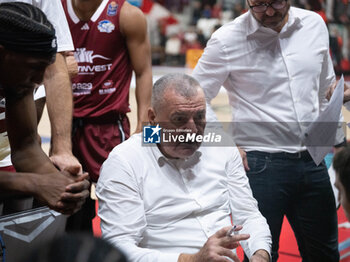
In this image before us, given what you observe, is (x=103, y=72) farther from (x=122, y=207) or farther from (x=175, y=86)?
(x=122, y=207)

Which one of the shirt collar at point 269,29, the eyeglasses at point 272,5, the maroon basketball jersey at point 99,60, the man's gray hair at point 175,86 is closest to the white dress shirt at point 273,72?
the shirt collar at point 269,29

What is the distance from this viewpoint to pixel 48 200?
1743 mm

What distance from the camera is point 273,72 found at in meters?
2.77

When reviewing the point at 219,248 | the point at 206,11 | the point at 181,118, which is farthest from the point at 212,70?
the point at 206,11

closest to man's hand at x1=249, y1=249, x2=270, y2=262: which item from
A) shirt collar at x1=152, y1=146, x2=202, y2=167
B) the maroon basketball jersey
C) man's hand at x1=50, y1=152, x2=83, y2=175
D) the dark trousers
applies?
the dark trousers

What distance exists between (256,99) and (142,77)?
89 cm

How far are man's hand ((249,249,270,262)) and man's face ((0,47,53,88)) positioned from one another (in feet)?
3.73

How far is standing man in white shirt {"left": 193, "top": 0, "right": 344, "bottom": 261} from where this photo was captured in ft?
9.04

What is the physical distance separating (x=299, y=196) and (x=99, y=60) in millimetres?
1367

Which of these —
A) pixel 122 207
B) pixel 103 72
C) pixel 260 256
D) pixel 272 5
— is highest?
pixel 272 5

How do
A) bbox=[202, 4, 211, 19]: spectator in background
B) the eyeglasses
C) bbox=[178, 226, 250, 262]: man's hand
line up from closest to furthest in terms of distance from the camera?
bbox=[178, 226, 250, 262]: man's hand → the eyeglasses → bbox=[202, 4, 211, 19]: spectator in background

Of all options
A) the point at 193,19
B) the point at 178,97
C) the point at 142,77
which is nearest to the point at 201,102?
the point at 178,97

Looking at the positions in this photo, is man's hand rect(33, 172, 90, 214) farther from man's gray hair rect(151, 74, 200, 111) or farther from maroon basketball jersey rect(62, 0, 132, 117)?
maroon basketball jersey rect(62, 0, 132, 117)

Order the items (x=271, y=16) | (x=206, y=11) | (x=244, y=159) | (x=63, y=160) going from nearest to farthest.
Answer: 1. (x=63, y=160)
2. (x=271, y=16)
3. (x=244, y=159)
4. (x=206, y=11)
